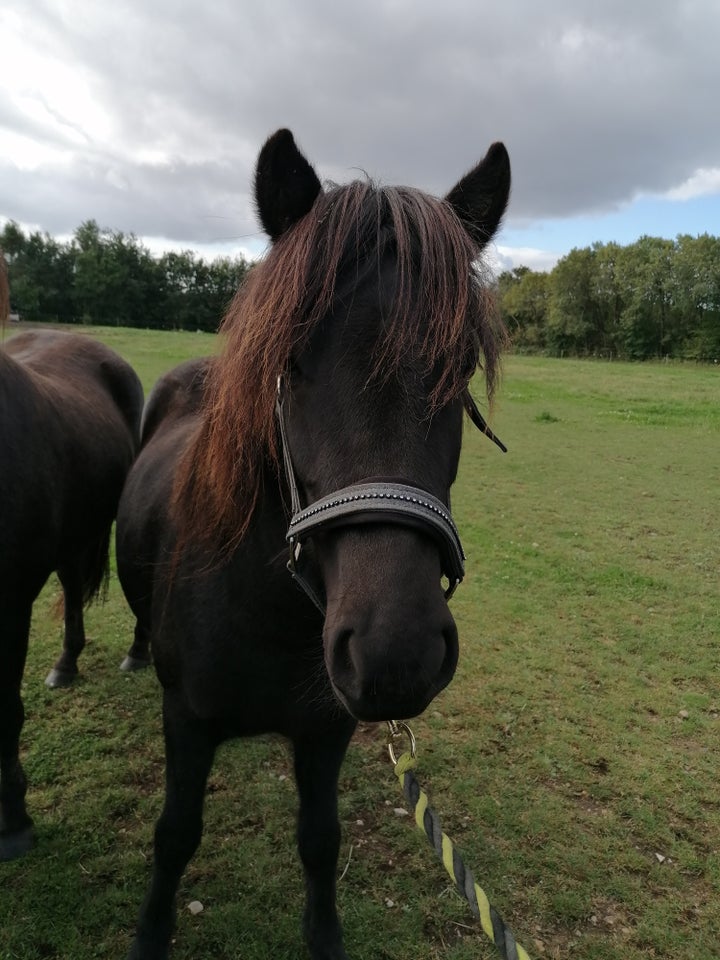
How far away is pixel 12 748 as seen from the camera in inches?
111

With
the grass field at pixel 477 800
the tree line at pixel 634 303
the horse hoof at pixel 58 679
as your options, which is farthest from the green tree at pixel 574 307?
the horse hoof at pixel 58 679

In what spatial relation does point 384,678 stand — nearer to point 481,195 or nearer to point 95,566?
point 481,195

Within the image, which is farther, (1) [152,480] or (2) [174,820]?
(1) [152,480]

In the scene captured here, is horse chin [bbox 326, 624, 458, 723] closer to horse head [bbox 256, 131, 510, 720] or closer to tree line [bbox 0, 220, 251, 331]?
horse head [bbox 256, 131, 510, 720]

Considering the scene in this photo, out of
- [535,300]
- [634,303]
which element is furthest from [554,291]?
[634,303]

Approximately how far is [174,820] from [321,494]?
1.59 meters

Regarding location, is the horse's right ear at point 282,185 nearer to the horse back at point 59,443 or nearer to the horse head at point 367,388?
the horse head at point 367,388

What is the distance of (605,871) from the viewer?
2799mm

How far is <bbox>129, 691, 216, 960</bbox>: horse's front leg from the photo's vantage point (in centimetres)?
213

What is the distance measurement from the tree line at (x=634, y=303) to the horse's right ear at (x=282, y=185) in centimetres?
4828

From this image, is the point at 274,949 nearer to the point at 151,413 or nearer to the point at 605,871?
the point at 605,871

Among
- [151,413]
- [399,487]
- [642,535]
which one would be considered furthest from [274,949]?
[642,535]

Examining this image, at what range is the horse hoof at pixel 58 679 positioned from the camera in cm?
398

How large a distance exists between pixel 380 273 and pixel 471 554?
5.52 metres
